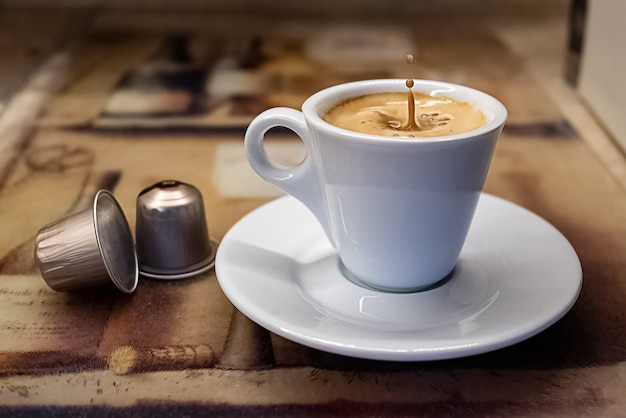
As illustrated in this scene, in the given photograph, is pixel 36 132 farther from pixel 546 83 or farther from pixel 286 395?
pixel 546 83

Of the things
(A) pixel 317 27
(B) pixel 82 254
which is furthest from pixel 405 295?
(A) pixel 317 27

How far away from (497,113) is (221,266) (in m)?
0.24

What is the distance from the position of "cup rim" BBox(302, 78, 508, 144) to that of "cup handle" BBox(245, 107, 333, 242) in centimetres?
2

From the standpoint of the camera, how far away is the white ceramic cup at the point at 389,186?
0.49 m

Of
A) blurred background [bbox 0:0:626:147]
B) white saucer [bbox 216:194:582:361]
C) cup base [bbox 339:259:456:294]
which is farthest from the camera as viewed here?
blurred background [bbox 0:0:626:147]

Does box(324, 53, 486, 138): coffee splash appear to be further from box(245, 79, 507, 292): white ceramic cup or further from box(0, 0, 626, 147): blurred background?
box(0, 0, 626, 147): blurred background

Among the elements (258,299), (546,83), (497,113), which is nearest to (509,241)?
(497,113)

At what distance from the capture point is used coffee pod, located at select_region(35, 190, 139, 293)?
1.83ft

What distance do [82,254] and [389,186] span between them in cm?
25

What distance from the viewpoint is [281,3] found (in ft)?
5.42

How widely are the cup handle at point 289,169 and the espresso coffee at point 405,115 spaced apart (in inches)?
1.2

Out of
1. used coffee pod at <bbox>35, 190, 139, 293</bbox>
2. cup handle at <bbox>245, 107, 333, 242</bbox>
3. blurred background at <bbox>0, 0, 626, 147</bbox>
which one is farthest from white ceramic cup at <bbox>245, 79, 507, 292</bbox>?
blurred background at <bbox>0, 0, 626, 147</bbox>

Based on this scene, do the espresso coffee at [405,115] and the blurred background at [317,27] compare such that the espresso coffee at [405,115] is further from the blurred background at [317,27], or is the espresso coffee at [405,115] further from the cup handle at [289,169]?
the blurred background at [317,27]

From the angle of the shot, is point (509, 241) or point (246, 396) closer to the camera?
point (246, 396)
